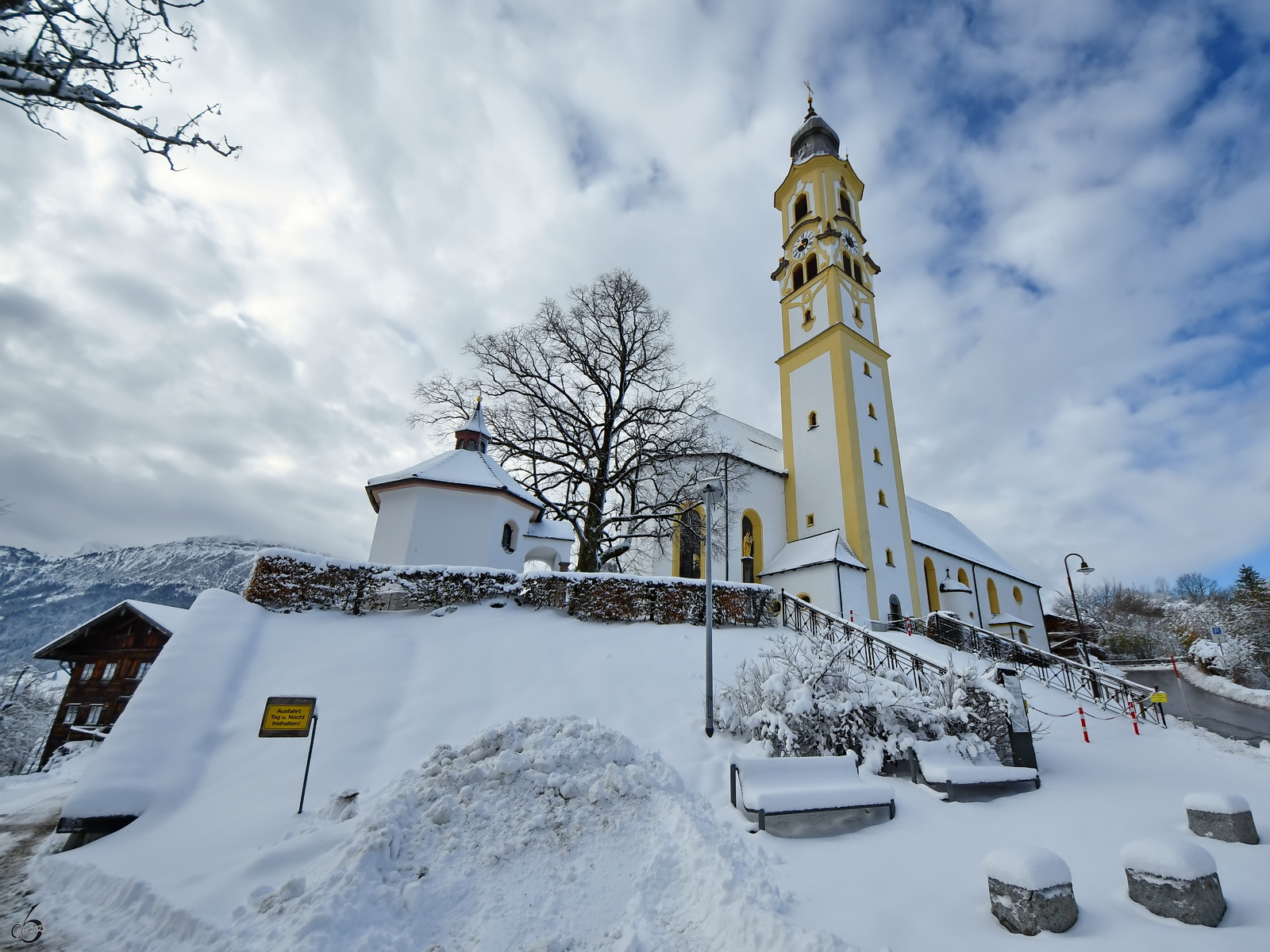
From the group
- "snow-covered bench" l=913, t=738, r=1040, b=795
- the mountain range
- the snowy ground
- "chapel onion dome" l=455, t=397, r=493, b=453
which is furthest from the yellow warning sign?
the mountain range

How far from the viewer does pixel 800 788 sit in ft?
18.9

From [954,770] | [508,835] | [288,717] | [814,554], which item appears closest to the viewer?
[508,835]

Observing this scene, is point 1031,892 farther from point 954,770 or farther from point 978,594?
point 978,594

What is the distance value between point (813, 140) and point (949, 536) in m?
24.6

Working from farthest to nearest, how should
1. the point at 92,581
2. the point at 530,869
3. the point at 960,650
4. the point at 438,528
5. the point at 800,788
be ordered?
the point at 92,581, the point at 438,528, the point at 960,650, the point at 800,788, the point at 530,869

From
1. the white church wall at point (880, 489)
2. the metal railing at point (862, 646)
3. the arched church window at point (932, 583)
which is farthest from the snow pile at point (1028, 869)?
the arched church window at point (932, 583)

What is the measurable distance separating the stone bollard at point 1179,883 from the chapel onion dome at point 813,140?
33922 mm

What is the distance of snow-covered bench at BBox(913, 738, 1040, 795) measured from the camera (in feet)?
21.3

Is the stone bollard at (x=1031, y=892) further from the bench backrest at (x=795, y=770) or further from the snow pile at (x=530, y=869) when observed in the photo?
the bench backrest at (x=795, y=770)

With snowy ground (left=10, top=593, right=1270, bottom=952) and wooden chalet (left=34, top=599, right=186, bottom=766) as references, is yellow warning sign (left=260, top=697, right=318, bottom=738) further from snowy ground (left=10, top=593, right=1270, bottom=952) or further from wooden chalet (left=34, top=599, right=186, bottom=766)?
wooden chalet (left=34, top=599, right=186, bottom=766)

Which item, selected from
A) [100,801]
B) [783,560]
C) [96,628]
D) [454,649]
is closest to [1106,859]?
[454,649]

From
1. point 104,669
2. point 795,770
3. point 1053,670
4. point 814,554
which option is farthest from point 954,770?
point 104,669

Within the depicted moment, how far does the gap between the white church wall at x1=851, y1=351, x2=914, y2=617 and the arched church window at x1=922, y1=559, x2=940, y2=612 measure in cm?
589

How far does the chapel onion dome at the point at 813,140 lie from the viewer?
1221 inches
